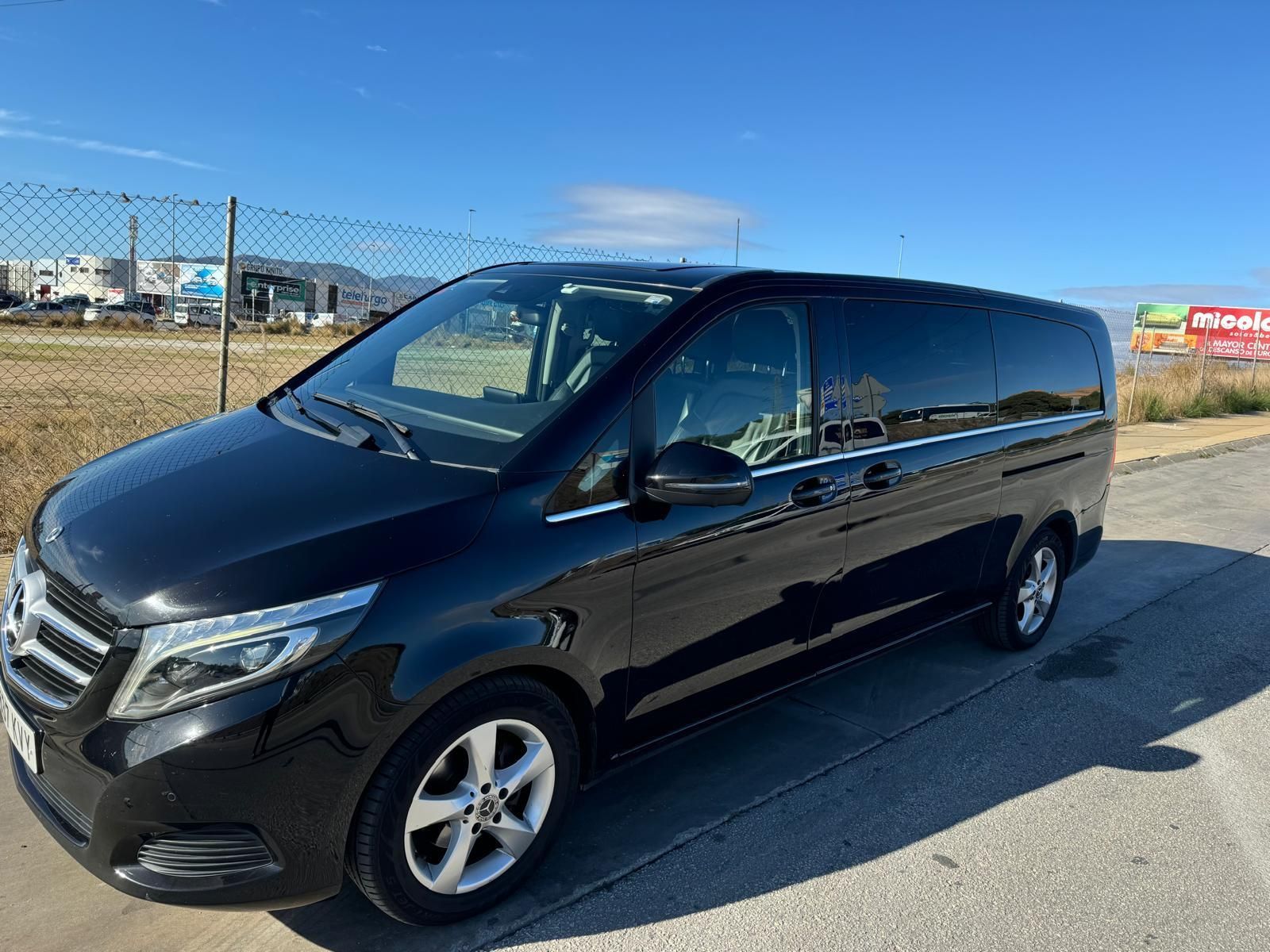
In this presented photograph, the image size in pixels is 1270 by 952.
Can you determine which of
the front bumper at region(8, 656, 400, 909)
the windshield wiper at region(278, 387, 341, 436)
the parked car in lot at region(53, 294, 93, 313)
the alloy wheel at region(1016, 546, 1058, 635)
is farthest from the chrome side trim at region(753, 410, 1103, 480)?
the parked car in lot at region(53, 294, 93, 313)

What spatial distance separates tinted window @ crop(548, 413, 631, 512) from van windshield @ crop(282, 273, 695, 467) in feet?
0.58

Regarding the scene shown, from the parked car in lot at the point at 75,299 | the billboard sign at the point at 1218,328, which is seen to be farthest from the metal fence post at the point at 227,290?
the billboard sign at the point at 1218,328

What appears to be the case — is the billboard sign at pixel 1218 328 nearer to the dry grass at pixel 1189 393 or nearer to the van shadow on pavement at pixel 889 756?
the dry grass at pixel 1189 393

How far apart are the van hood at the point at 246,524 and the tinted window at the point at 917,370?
5.63 feet

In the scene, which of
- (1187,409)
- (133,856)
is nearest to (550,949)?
(133,856)

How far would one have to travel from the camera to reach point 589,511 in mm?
2770

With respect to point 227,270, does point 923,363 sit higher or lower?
lower

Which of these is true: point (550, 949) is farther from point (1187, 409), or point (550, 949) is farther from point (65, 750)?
point (1187, 409)

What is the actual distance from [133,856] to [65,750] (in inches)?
12.1

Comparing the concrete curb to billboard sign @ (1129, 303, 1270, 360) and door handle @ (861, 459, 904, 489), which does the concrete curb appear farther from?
billboard sign @ (1129, 303, 1270, 360)

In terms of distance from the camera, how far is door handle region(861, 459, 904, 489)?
3.65 m

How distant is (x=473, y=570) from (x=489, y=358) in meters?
1.53

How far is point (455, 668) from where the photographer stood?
7.86 ft

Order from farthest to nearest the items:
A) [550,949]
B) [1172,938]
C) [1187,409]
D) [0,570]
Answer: [1187,409] < [0,570] < [1172,938] < [550,949]
